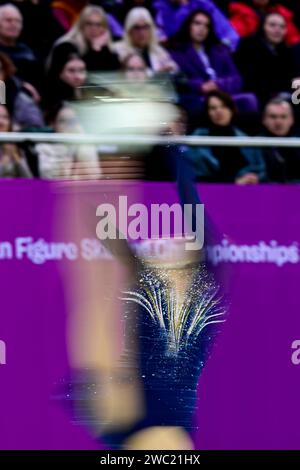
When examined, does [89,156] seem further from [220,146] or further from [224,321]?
[224,321]

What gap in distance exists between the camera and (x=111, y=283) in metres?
4.38

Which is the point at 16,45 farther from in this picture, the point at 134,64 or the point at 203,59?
the point at 203,59

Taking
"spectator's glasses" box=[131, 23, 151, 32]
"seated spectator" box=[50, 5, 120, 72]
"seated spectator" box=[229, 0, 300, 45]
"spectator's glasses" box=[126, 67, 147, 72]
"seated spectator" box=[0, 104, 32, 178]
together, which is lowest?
"seated spectator" box=[0, 104, 32, 178]

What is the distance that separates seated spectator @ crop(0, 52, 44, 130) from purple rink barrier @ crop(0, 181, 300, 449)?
700 mm

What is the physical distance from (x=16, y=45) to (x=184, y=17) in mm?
1287

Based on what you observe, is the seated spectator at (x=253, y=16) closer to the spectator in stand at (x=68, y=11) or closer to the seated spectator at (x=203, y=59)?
the seated spectator at (x=203, y=59)

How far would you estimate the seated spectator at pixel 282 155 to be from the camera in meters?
4.70

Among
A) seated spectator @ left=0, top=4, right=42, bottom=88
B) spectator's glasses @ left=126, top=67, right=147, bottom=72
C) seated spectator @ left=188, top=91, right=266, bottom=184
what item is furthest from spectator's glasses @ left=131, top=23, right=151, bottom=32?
seated spectator @ left=188, top=91, right=266, bottom=184

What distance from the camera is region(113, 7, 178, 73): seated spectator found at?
6145mm

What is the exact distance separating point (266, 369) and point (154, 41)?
8.07ft

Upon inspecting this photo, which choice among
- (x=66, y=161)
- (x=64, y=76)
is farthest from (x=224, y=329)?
(x=64, y=76)

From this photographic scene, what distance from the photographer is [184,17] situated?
6.48 meters

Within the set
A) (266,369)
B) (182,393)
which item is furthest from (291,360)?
(182,393)

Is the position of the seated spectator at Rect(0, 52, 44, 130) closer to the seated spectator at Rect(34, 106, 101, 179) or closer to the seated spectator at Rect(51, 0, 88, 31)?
the seated spectator at Rect(34, 106, 101, 179)
